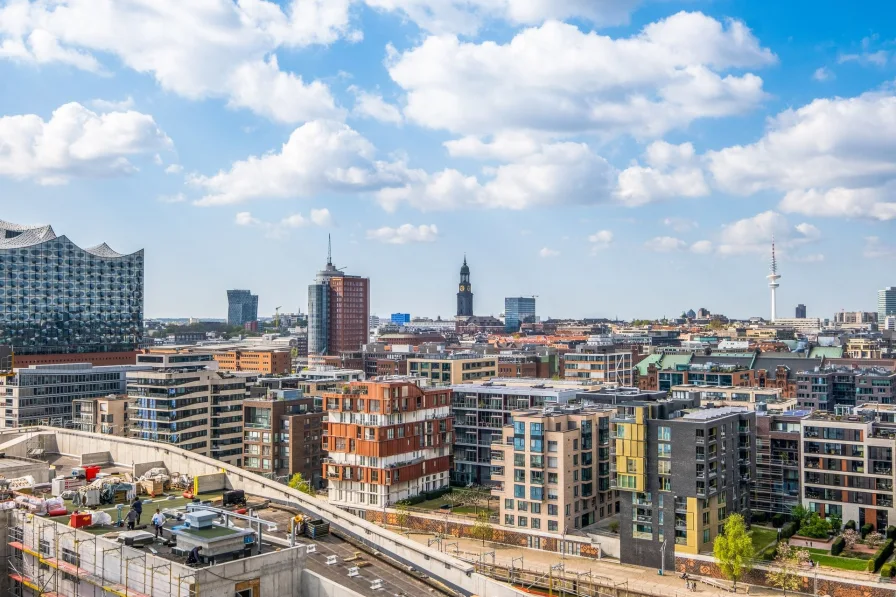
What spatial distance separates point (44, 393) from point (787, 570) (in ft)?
388

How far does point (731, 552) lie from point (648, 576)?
789cm

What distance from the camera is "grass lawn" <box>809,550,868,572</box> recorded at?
76.8 m

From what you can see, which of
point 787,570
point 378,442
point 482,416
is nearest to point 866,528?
point 787,570

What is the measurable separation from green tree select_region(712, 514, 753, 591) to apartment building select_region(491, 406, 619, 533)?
16125mm

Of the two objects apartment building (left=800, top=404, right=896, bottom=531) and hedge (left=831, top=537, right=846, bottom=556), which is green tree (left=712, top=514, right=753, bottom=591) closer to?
hedge (left=831, top=537, right=846, bottom=556)

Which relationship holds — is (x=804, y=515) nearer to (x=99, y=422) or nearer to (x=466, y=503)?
(x=466, y=503)

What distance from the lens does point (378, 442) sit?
98250 millimetres

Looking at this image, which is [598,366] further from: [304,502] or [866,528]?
[304,502]

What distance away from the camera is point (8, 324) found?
618ft

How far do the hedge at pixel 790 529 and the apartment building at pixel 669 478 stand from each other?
7207mm

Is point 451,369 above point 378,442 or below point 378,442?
above

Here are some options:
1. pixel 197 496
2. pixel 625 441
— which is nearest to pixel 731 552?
pixel 625 441

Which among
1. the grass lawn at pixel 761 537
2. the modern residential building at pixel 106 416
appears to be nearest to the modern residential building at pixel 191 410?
the modern residential building at pixel 106 416

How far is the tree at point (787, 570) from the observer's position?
73938 mm
